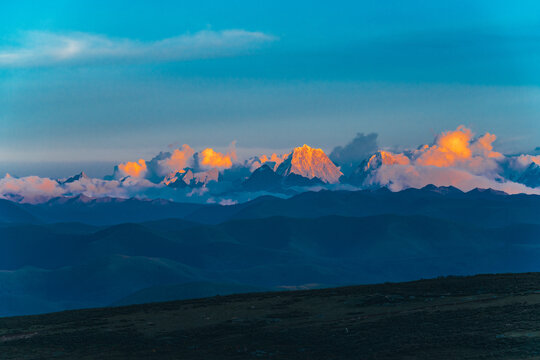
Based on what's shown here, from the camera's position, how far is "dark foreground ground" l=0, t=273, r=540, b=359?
190 ft

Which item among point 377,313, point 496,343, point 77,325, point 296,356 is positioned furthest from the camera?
point 77,325

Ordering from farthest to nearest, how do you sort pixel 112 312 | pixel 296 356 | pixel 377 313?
pixel 112 312 < pixel 377 313 < pixel 296 356

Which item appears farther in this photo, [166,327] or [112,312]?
[112,312]

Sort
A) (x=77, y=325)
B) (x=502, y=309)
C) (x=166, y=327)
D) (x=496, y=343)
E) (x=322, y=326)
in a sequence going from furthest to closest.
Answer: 1. (x=77, y=325)
2. (x=166, y=327)
3. (x=322, y=326)
4. (x=502, y=309)
5. (x=496, y=343)

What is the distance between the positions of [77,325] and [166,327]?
1742cm

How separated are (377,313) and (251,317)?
16.7m

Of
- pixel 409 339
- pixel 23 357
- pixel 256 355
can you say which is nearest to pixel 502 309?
pixel 409 339

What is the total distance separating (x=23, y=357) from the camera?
71.4 m

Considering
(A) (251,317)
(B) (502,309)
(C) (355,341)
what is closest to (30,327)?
(A) (251,317)

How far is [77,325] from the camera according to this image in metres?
93.1

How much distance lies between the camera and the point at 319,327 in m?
72.3

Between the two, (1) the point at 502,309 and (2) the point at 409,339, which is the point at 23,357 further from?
(1) the point at 502,309

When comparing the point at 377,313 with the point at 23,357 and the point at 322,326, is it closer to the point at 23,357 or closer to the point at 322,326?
the point at 322,326

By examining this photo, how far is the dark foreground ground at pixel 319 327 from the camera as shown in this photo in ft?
190
